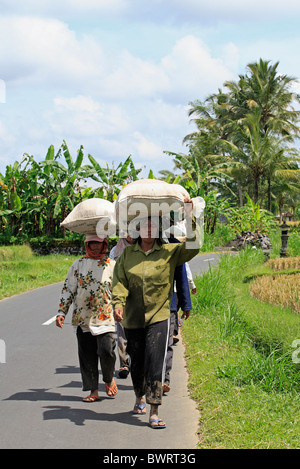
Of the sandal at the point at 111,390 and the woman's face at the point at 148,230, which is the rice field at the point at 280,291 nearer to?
the sandal at the point at 111,390

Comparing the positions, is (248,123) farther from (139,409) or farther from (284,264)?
(139,409)

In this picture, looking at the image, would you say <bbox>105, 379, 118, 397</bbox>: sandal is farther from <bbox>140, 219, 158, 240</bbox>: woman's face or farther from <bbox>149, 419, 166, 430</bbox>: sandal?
<bbox>140, 219, 158, 240</bbox>: woman's face

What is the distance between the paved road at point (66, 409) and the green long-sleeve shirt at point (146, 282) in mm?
919

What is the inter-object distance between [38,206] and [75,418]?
2584 centimetres

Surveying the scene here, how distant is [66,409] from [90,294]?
1.14 m

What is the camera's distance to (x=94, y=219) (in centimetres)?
652

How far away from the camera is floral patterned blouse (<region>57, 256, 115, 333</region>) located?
6.30 metres

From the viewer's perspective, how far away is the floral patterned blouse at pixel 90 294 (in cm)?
630

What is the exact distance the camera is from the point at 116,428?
5.41 m

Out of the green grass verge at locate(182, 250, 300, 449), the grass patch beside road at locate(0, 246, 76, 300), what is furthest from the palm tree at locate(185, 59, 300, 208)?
the green grass verge at locate(182, 250, 300, 449)

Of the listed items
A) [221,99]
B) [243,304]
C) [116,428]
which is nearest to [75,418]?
[116,428]

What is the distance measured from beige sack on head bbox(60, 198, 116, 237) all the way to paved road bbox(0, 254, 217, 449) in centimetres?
175

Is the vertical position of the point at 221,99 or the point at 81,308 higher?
the point at 221,99

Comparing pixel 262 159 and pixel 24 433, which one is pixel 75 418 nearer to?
pixel 24 433
